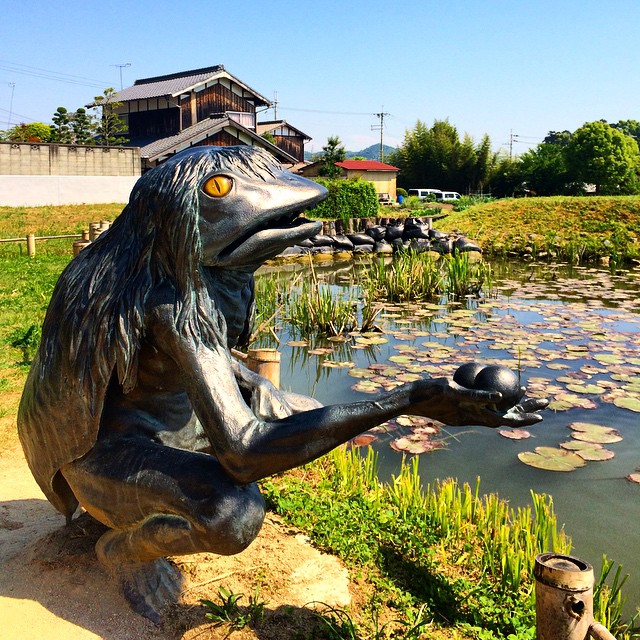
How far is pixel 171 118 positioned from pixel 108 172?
294 inches

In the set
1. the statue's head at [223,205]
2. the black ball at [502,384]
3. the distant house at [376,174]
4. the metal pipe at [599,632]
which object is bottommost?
the metal pipe at [599,632]

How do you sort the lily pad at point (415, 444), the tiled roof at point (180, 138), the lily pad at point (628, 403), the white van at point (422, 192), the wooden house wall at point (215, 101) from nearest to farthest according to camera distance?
the lily pad at point (415, 444) < the lily pad at point (628, 403) < the tiled roof at point (180, 138) < the wooden house wall at point (215, 101) < the white van at point (422, 192)

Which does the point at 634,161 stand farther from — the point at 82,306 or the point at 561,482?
the point at 82,306

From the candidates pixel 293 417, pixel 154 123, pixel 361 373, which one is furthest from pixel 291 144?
pixel 293 417

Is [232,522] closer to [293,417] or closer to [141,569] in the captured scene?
[293,417]

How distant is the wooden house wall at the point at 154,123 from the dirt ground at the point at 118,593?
81.9 feet

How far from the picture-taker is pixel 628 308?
28.9 feet

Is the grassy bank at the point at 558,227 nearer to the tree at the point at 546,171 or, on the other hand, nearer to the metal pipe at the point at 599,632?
the tree at the point at 546,171

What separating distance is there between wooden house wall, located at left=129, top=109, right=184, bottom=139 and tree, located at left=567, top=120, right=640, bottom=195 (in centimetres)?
1664

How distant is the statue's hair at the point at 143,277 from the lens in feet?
5.77

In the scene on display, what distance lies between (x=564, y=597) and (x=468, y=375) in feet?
2.23

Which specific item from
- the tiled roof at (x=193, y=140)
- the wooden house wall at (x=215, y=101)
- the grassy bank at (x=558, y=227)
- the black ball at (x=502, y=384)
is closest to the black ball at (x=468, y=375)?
the black ball at (x=502, y=384)

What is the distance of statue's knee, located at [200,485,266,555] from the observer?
171cm

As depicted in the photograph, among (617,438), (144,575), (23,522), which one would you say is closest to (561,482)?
(617,438)
